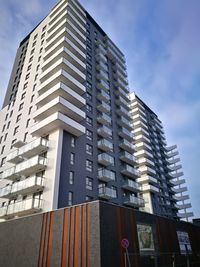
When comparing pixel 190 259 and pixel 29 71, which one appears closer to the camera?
pixel 190 259

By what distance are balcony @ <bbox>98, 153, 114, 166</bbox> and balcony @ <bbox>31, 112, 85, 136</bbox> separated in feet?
15.7

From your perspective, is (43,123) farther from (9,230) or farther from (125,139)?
→ (125,139)

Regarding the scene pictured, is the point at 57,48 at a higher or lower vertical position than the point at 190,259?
higher

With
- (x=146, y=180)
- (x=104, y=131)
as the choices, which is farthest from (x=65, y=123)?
(x=146, y=180)

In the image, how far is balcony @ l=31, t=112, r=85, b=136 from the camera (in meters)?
25.6

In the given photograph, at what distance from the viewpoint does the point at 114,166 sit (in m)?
33.8

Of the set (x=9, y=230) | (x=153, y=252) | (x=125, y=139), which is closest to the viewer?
(x=153, y=252)

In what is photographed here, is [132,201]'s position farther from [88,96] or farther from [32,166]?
[88,96]

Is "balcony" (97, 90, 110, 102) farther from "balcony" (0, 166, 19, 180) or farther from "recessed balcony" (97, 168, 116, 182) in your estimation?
"balcony" (0, 166, 19, 180)

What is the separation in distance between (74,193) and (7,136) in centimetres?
1678

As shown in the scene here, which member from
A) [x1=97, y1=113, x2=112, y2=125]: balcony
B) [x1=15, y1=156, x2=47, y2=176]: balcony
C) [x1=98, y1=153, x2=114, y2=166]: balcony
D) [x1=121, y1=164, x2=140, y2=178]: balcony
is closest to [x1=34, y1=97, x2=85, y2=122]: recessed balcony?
[x1=97, y1=113, x2=112, y2=125]: balcony

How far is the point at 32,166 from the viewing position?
969 inches

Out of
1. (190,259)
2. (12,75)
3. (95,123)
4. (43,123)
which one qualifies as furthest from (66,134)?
(12,75)

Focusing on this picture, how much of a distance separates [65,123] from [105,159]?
330 inches
